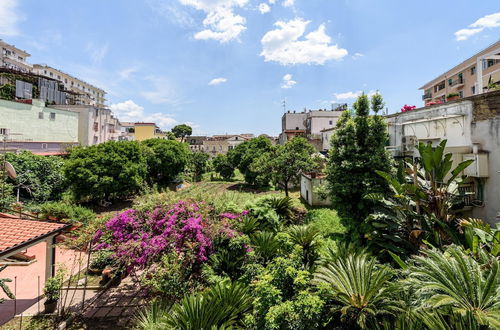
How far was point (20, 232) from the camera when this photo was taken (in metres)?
6.66

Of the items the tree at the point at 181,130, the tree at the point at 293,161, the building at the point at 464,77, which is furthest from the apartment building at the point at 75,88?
the building at the point at 464,77

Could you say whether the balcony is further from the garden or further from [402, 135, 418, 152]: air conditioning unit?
the garden

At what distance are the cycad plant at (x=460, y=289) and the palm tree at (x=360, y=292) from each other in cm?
56

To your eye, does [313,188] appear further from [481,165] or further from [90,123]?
[90,123]

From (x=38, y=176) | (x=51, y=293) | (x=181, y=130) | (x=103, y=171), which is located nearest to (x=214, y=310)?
(x=51, y=293)

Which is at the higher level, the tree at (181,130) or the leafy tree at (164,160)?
the tree at (181,130)

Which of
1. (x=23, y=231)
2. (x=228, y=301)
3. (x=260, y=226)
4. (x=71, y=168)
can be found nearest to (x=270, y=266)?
(x=228, y=301)

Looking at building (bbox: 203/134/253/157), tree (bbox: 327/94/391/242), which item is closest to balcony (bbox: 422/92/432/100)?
tree (bbox: 327/94/391/242)

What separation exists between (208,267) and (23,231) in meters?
5.32

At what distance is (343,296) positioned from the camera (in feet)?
15.4

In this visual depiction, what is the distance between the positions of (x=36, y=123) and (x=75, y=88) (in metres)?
43.3

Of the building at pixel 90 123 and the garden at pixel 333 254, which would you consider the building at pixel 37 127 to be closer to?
the building at pixel 90 123

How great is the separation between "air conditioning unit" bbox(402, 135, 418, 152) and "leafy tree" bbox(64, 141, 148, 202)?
1925cm

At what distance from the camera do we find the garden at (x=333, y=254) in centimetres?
428
